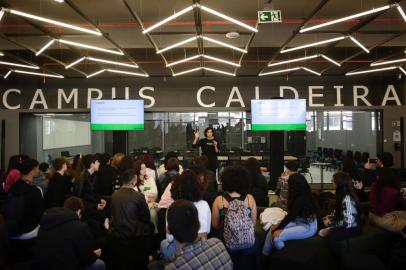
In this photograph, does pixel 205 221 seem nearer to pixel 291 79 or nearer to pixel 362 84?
pixel 291 79

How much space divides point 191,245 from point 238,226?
1174mm

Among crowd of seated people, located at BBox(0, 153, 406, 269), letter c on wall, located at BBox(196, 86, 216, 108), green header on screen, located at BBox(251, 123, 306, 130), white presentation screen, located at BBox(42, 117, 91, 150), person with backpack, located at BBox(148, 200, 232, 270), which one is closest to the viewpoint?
person with backpack, located at BBox(148, 200, 232, 270)

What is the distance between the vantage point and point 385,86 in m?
9.91

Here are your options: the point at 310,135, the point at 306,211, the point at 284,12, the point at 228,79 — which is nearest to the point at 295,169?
the point at 306,211

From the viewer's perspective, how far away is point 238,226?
120 inches

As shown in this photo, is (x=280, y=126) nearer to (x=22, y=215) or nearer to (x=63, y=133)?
(x=22, y=215)

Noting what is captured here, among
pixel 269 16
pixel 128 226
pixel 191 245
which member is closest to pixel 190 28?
pixel 269 16

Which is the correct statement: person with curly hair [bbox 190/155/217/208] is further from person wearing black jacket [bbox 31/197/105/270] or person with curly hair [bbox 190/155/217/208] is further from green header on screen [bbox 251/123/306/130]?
green header on screen [bbox 251/123/306/130]

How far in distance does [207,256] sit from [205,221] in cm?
114

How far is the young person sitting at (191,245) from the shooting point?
6.26 ft

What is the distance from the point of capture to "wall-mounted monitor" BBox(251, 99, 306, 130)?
8398 millimetres

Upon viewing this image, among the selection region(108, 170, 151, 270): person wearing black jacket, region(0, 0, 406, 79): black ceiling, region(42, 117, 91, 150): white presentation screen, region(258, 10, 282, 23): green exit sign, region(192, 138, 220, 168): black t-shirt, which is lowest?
region(108, 170, 151, 270): person wearing black jacket

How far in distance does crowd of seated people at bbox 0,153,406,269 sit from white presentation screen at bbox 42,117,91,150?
698cm

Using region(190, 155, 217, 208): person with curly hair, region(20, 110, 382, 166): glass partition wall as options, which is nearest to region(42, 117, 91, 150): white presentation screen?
region(20, 110, 382, 166): glass partition wall
